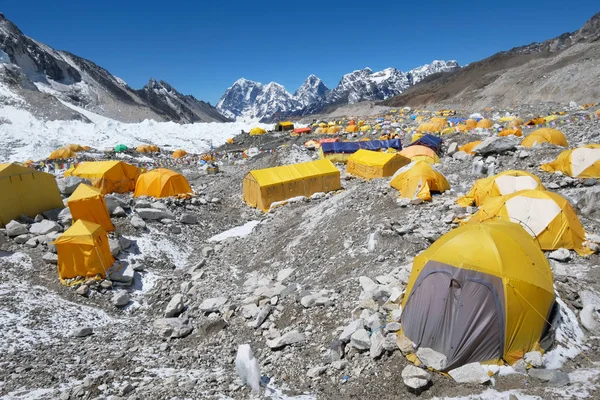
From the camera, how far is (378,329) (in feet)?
20.8

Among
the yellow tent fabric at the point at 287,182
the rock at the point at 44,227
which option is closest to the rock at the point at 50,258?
the rock at the point at 44,227

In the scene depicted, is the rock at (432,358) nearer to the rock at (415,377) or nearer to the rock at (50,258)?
Answer: the rock at (415,377)

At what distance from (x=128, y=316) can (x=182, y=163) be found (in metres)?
29.5

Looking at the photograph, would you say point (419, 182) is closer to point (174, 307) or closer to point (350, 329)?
point (350, 329)

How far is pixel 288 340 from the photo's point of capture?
7.05 metres

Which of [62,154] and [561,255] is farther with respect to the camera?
[62,154]

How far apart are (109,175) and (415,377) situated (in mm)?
19886

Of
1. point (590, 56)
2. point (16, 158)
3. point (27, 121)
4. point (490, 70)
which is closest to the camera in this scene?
point (16, 158)

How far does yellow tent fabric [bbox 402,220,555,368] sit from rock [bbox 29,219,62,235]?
497 inches

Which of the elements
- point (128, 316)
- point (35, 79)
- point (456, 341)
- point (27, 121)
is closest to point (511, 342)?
point (456, 341)

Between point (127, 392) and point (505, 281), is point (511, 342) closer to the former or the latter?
point (505, 281)

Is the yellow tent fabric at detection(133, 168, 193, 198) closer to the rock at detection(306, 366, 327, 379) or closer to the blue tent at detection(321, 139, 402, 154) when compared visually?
the rock at detection(306, 366, 327, 379)

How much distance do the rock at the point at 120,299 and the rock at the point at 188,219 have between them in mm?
6366

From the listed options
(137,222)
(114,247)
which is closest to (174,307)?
(114,247)
